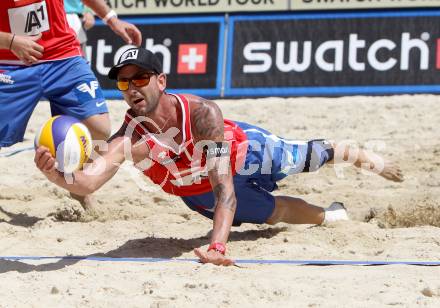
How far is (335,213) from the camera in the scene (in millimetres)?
5523

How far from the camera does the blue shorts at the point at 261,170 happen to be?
5238 millimetres

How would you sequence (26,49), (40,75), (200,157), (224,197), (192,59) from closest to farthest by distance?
(224,197)
(200,157)
(26,49)
(40,75)
(192,59)

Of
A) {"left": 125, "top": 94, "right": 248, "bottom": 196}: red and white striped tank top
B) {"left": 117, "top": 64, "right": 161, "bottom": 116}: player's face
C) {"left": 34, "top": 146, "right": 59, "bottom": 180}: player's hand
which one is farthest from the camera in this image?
{"left": 125, "top": 94, "right": 248, "bottom": 196}: red and white striped tank top

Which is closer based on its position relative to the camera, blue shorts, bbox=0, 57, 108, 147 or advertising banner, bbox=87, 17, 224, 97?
blue shorts, bbox=0, 57, 108, 147

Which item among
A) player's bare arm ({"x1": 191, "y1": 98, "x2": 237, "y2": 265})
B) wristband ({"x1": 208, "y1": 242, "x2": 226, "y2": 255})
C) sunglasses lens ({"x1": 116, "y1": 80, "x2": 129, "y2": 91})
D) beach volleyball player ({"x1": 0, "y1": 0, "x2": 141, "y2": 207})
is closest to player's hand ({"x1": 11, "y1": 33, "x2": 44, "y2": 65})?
beach volleyball player ({"x1": 0, "y1": 0, "x2": 141, "y2": 207})

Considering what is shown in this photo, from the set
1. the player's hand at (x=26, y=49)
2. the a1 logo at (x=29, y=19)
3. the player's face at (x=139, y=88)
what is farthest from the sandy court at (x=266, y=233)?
the a1 logo at (x=29, y=19)

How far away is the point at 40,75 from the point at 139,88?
104 cm

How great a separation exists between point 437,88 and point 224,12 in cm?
221

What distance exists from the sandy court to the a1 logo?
1.14 metres

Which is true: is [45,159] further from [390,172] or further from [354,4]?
[354,4]

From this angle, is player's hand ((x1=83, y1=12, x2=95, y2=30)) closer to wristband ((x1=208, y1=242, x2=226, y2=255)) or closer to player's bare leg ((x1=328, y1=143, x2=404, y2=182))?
player's bare leg ((x1=328, y1=143, x2=404, y2=182))

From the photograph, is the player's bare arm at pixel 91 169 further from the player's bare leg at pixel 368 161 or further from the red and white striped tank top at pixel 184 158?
the player's bare leg at pixel 368 161

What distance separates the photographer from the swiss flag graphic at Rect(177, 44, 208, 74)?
30.7ft

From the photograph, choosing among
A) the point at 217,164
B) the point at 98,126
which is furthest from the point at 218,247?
the point at 98,126
